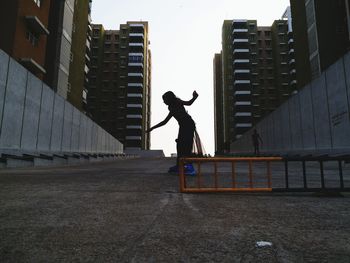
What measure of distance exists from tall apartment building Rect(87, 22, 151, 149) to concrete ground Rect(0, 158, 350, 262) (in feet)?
239

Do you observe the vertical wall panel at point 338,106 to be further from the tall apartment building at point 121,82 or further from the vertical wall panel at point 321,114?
the tall apartment building at point 121,82

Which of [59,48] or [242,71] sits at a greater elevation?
[242,71]

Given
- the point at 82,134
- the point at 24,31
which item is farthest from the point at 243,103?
the point at 24,31

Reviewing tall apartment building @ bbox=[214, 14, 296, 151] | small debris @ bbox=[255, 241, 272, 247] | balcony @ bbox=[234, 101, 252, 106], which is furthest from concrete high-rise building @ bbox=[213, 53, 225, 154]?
small debris @ bbox=[255, 241, 272, 247]

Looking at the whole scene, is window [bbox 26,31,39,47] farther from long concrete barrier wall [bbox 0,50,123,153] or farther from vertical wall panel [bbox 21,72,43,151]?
vertical wall panel [bbox 21,72,43,151]

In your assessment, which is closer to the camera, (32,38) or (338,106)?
(338,106)

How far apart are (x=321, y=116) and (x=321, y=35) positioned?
774 inches

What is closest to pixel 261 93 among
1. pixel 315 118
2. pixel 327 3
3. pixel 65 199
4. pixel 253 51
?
pixel 253 51

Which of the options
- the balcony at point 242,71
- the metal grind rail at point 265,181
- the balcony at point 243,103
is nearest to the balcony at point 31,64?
the metal grind rail at point 265,181

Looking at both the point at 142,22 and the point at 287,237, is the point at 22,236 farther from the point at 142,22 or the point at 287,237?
the point at 142,22

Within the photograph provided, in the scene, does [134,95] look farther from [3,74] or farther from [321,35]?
[3,74]

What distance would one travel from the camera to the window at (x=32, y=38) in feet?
67.9

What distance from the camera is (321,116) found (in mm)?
14234

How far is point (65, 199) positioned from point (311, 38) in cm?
3504
